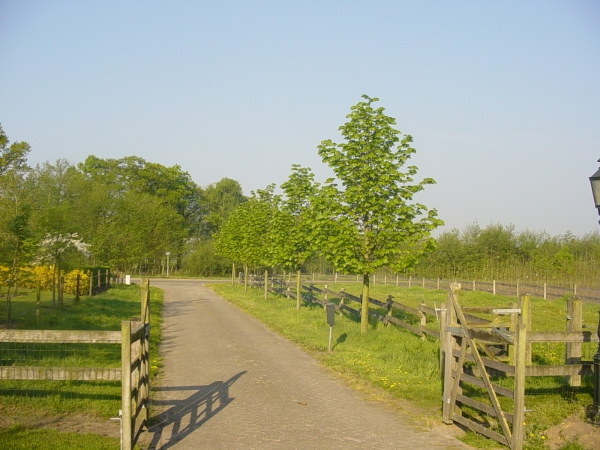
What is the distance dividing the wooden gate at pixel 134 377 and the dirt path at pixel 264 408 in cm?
37

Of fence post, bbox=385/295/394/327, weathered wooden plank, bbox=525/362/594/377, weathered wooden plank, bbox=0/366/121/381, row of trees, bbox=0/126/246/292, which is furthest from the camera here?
row of trees, bbox=0/126/246/292

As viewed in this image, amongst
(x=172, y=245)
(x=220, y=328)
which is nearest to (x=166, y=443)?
(x=220, y=328)

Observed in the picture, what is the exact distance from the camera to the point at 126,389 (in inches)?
263

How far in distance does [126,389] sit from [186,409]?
8.52 feet

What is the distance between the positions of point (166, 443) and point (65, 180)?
57.9 m

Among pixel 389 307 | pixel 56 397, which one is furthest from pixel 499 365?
pixel 389 307

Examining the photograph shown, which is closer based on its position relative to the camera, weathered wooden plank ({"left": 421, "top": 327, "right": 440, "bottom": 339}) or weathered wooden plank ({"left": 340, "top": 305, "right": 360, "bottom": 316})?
weathered wooden plank ({"left": 421, "top": 327, "right": 440, "bottom": 339})

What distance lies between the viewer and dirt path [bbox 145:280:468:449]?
7.48 meters

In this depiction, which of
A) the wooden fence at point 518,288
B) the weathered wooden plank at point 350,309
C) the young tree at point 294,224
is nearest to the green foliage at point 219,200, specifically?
the wooden fence at point 518,288

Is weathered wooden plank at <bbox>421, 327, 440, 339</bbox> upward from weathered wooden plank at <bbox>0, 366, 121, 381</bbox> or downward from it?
downward

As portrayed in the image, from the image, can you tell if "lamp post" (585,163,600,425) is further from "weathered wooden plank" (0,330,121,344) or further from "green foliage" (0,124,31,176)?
"green foliage" (0,124,31,176)

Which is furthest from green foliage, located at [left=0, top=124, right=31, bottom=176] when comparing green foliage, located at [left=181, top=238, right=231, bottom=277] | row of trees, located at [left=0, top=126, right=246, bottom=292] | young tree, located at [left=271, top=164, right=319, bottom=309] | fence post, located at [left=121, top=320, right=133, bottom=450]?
green foliage, located at [left=181, top=238, right=231, bottom=277]

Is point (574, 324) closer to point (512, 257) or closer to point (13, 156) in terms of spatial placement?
point (13, 156)

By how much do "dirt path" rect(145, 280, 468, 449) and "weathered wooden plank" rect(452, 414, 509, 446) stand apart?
0.29 meters
